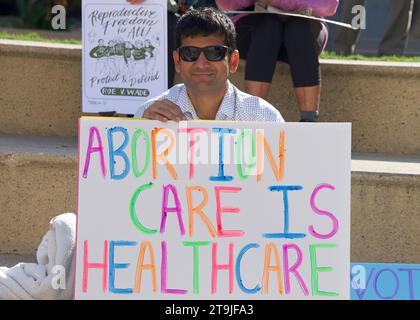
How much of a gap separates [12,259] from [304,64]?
149 cm

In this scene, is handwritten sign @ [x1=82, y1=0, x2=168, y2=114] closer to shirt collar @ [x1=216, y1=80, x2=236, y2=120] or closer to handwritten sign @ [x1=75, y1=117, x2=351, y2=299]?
shirt collar @ [x1=216, y1=80, x2=236, y2=120]

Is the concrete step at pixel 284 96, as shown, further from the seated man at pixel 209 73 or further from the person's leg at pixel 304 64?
the seated man at pixel 209 73

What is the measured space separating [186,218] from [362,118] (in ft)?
6.43

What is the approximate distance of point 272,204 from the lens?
2.88m

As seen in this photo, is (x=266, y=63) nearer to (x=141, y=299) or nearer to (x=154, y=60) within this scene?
(x=154, y=60)

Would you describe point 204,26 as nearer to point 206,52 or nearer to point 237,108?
point 206,52

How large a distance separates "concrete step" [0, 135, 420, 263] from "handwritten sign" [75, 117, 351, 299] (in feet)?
3.60

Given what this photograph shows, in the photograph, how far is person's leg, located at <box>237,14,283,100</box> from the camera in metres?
4.33

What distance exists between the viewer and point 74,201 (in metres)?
4.06

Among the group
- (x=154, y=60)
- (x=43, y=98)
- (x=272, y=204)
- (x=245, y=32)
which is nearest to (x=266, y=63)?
(x=245, y=32)

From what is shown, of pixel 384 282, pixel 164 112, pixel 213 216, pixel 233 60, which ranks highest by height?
pixel 233 60

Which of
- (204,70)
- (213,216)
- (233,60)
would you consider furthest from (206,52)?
(213,216)

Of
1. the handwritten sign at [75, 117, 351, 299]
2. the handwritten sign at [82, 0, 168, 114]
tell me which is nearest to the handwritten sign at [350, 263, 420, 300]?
the handwritten sign at [75, 117, 351, 299]

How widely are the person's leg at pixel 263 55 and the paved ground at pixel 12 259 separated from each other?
1175 millimetres
